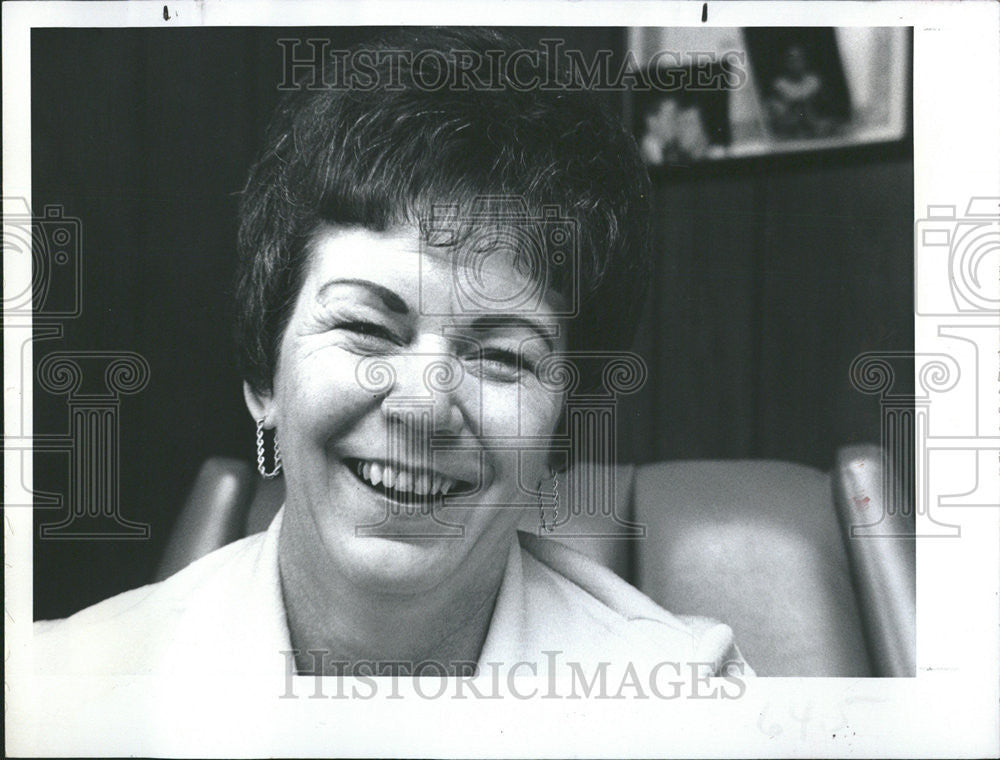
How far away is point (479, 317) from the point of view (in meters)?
2.08

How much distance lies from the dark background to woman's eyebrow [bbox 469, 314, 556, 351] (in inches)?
7.4

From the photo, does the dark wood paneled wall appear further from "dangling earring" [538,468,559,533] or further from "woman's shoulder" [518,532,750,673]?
"woman's shoulder" [518,532,750,673]

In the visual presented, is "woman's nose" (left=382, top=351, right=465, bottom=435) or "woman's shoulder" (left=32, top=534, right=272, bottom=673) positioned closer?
"woman's nose" (left=382, top=351, right=465, bottom=435)

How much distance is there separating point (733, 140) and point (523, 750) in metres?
1.31

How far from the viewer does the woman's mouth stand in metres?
2.09

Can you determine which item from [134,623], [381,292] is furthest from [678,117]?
[134,623]

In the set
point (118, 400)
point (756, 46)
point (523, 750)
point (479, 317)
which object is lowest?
point (523, 750)

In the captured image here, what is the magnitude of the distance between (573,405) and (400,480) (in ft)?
1.23

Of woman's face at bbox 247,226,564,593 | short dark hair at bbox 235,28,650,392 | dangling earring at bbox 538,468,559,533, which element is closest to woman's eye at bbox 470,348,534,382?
woman's face at bbox 247,226,564,593

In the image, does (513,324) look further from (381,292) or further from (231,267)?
(231,267)

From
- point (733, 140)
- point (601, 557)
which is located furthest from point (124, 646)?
point (733, 140)

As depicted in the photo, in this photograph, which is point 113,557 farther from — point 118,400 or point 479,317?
point 479,317

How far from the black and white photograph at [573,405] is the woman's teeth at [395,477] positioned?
0.12 metres

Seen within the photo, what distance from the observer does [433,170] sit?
2082 millimetres
